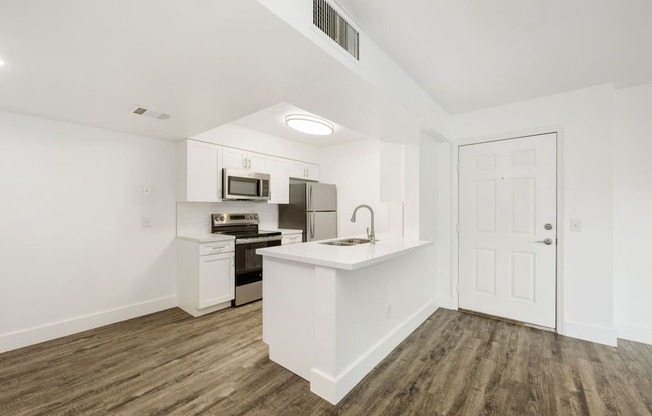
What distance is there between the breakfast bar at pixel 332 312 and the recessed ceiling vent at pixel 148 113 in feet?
5.39

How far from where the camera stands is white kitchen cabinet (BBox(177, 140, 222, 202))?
341 centimetres

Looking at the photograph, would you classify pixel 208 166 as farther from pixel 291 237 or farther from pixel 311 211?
pixel 311 211

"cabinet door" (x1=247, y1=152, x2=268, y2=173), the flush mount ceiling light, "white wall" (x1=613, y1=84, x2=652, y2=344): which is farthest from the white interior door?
"cabinet door" (x1=247, y1=152, x2=268, y2=173)

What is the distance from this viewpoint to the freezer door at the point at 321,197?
4461 mm

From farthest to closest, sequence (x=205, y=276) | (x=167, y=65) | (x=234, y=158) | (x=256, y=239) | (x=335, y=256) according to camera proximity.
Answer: (x=234, y=158) → (x=256, y=239) → (x=205, y=276) → (x=335, y=256) → (x=167, y=65)

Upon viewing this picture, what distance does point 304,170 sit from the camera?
486cm

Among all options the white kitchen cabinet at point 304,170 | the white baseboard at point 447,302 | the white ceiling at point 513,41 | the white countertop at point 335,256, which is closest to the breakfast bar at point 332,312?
the white countertop at point 335,256

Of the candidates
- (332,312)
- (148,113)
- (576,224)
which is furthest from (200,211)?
(576,224)

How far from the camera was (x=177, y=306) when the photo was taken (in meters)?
3.61

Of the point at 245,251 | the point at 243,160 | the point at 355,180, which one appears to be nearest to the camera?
the point at 245,251

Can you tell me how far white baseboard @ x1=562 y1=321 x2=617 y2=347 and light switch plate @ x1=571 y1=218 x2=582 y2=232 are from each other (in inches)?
35.8

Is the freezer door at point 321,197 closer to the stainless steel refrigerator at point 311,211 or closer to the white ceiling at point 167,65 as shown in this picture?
the stainless steel refrigerator at point 311,211

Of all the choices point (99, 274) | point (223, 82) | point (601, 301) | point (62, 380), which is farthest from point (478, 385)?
point (99, 274)

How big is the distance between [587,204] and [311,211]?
10.7ft
